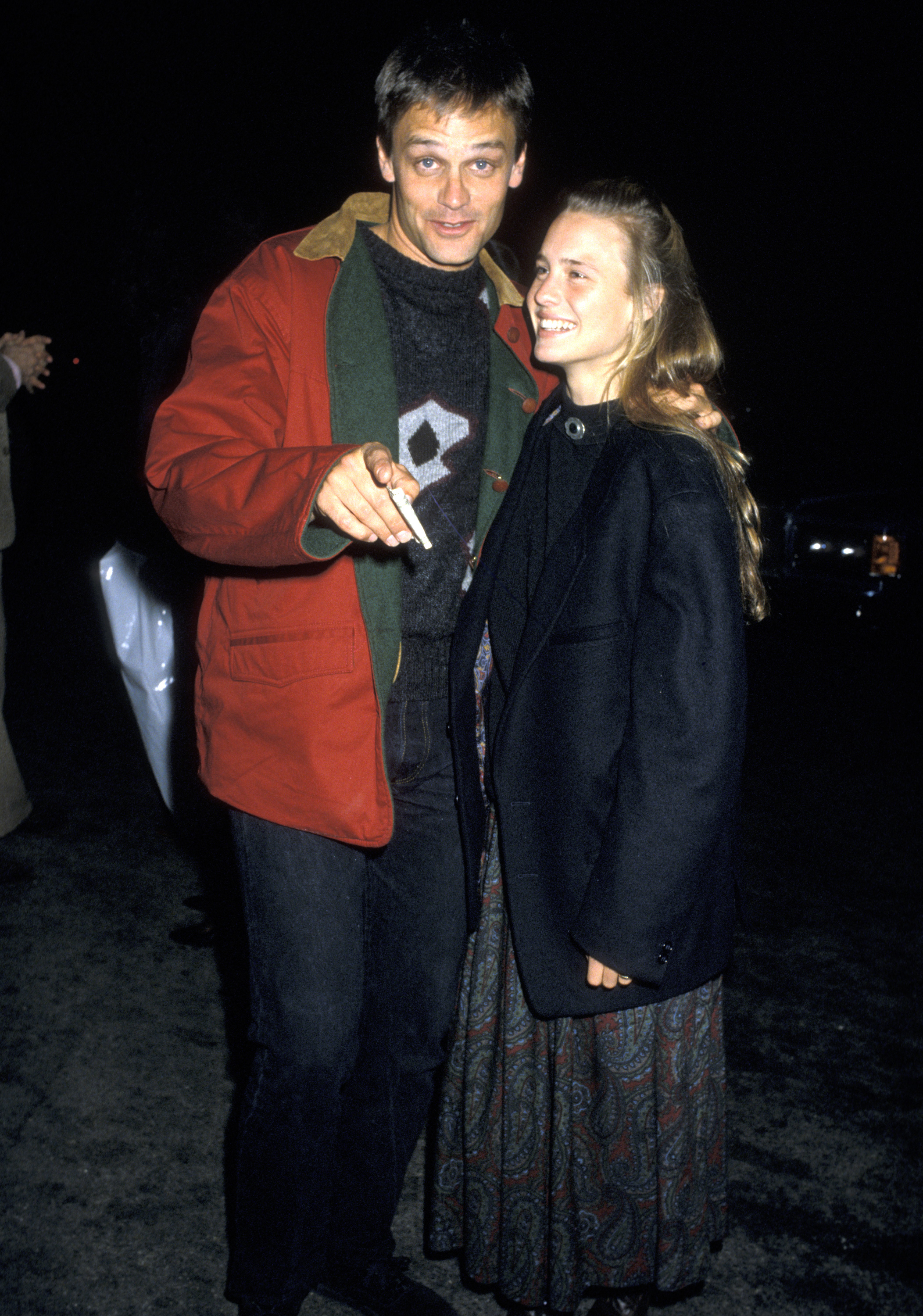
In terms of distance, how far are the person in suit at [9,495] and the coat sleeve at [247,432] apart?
242 cm

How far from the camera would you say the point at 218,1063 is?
2.89 meters

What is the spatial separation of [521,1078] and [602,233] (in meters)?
1.57

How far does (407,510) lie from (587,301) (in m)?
0.72

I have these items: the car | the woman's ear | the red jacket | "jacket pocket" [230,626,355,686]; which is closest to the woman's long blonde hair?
the woman's ear

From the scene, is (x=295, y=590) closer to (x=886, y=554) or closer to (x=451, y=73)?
(x=451, y=73)

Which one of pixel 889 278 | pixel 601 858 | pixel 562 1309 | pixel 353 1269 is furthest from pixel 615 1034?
pixel 889 278

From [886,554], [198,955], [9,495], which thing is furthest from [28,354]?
[886,554]

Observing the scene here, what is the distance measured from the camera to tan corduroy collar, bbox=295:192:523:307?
186 cm

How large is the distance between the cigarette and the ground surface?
1686 mm

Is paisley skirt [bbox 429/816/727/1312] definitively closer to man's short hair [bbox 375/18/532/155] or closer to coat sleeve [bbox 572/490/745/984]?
coat sleeve [bbox 572/490/745/984]

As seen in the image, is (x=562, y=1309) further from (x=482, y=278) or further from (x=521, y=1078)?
(x=482, y=278)

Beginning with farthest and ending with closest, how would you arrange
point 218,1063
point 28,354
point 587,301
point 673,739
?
point 28,354
point 218,1063
point 587,301
point 673,739

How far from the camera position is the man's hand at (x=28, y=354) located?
157 inches

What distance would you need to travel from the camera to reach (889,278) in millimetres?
15781
